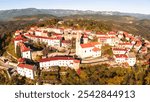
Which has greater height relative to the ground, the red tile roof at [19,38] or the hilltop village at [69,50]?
the red tile roof at [19,38]

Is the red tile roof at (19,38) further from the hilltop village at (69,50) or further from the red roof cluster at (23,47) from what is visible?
the red roof cluster at (23,47)

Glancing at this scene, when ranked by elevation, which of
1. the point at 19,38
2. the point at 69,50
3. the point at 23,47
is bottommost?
the point at 69,50

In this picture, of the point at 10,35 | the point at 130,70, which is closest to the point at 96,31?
the point at 130,70

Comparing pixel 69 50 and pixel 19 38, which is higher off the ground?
pixel 19 38

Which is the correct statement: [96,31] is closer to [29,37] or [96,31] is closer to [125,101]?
[29,37]

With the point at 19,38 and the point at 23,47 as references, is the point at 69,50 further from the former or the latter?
the point at 19,38

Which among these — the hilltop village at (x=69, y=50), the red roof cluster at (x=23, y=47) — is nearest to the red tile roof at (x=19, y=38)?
the hilltop village at (x=69, y=50)

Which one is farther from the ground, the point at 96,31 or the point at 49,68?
the point at 96,31

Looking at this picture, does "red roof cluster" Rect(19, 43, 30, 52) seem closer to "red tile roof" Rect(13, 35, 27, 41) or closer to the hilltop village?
the hilltop village

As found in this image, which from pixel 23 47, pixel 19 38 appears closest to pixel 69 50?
pixel 23 47
